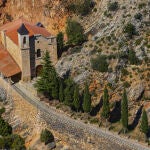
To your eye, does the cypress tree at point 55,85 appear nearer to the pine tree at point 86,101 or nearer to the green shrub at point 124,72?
the pine tree at point 86,101

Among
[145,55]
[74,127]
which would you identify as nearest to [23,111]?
[74,127]

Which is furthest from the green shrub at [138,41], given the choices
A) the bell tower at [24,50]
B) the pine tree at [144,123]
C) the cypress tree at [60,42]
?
the bell tower at [24,50]

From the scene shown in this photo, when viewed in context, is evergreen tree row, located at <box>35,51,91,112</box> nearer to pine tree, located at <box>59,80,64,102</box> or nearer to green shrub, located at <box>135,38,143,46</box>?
pine tree, located at <box>59,80,64,102</box>

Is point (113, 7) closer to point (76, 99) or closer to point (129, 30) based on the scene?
point (129, 30)

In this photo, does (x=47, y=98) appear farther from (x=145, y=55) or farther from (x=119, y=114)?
(x=145, y=55)

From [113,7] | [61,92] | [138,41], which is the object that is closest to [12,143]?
[61,92]

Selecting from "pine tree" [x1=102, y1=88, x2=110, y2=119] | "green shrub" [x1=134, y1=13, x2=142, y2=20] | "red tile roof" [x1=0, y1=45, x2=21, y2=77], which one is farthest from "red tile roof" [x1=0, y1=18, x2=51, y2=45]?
"pine tree" [x1=102, y1=88, x2=110, y2=119]
